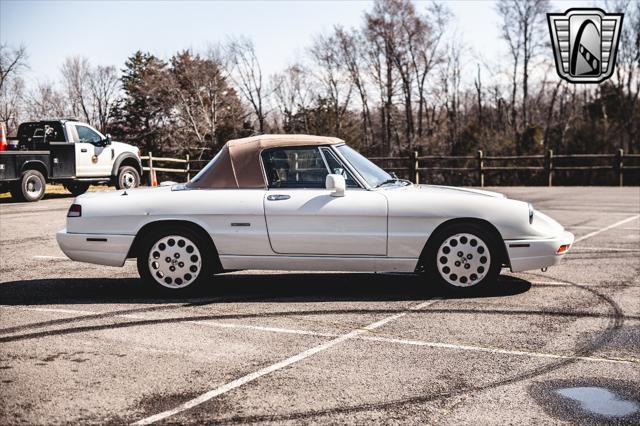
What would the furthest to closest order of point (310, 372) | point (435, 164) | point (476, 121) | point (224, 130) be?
point (476, 121) → point (224, 130) → point (435, 164) → point (310, 372)

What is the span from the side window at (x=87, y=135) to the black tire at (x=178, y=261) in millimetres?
14178

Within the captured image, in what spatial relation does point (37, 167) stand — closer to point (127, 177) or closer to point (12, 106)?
point (127, 177)

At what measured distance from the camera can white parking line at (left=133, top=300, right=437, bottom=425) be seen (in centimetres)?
352

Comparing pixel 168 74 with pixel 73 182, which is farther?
pixel 168 74

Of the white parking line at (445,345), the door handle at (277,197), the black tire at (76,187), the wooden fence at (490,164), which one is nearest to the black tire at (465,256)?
the door handle at (277,197)

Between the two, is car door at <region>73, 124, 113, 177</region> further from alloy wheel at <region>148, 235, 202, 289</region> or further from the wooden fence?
alloy wheel at <region>148, 235, 202, 289</region>

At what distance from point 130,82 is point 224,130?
45.6ft

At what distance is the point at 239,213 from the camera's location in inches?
257

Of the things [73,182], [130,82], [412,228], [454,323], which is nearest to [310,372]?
[454,323]

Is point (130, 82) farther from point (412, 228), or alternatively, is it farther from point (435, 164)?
point (412, 228)

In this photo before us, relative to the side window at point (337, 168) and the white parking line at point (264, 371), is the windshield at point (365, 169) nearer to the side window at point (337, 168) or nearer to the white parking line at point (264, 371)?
the side window at point (337, 168)

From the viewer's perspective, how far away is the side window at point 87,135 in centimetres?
1971

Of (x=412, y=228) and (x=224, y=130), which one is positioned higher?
(x=224, y=130)

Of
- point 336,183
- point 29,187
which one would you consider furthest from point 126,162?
point 336,183
